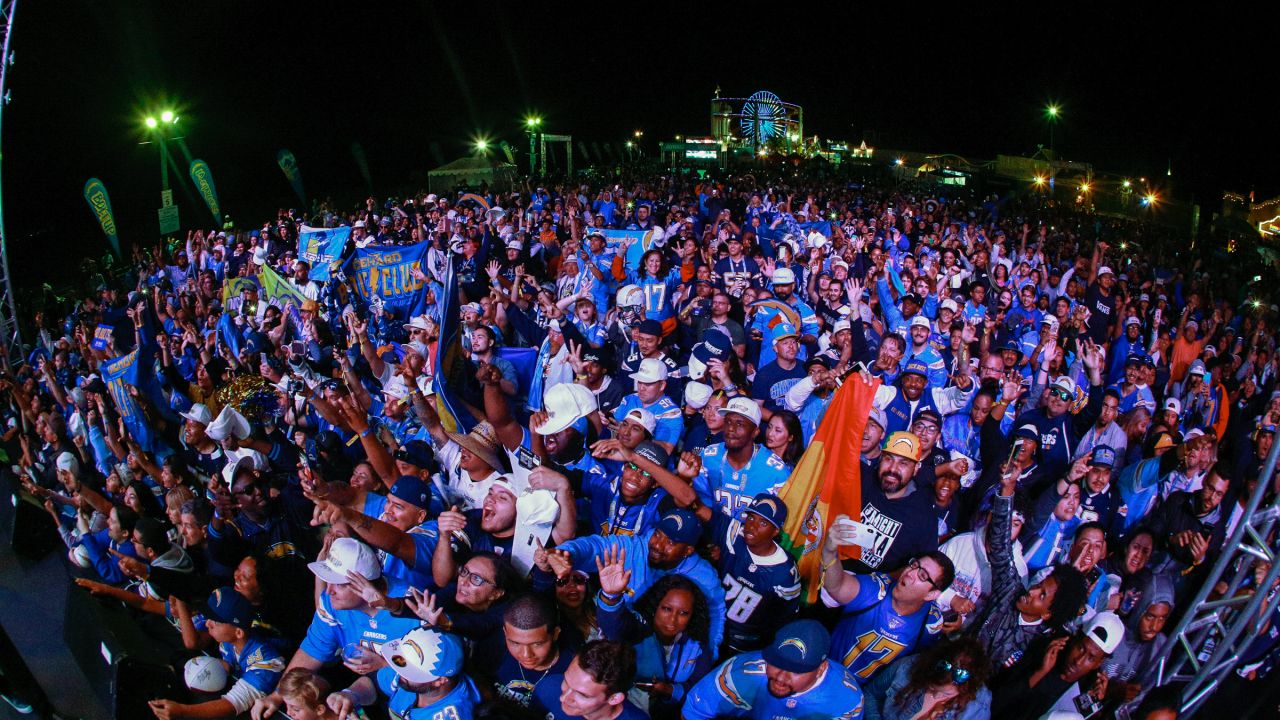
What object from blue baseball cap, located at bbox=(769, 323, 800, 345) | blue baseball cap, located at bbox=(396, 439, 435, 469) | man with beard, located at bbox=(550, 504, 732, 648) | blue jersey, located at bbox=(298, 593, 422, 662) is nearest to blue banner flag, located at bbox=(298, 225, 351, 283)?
blue baseball cap, located at bbox=(396, 439, 435, 469)

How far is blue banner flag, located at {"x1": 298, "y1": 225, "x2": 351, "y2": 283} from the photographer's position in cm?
1027

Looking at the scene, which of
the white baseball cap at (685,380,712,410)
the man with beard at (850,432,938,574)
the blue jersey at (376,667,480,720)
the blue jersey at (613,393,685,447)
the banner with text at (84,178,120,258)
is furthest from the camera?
the banner with text at (84,178,120,258)

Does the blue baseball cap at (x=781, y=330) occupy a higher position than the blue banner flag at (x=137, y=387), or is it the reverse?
the blue baseball cap at (x=781, y=330)

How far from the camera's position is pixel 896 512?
4055 mm

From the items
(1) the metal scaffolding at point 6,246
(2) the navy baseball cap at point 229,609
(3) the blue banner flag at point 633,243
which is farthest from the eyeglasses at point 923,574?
(1) the metal scaffolding at point 6,246

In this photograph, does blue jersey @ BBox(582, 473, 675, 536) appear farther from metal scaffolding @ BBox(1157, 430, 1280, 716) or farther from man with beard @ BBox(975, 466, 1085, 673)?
Answer: metal scaffolding @ BBox(1157, 430, 1280, 716)

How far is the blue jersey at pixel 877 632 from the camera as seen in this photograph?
11.2 ft

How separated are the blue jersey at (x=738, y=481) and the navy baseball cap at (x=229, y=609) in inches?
98.3

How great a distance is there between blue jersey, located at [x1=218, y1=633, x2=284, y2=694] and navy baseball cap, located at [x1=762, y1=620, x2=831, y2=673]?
8.08 ft

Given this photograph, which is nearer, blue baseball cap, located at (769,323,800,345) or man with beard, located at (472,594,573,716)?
man with beard, located at (472,594,573,716)

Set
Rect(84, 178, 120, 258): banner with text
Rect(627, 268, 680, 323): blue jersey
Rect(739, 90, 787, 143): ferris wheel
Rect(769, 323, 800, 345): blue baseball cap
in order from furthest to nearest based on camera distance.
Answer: Rect(739, 90, 787, 143): ferris wheel → Rect(84, 178, 120, 258): banner with text → Rect(627, 268, 680, 323): blue jersey → Rect(769, 323, 800, 345): blue baseball cap

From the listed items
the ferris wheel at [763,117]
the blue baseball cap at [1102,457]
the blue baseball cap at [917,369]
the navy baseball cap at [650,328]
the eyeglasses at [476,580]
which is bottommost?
the blue baseball cap at [1102,457]

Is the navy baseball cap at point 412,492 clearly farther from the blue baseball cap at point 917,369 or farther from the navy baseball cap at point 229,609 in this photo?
the blue baseball cap at point 917,369

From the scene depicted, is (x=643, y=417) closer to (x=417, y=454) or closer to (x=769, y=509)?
(x=769, y=509)
